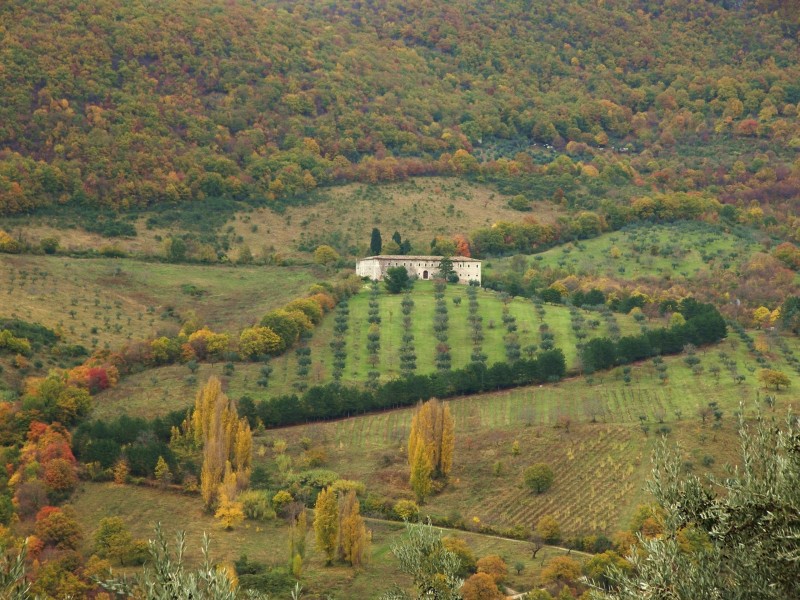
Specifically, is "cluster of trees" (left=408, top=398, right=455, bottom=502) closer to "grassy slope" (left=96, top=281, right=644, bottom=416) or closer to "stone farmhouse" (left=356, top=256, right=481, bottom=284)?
"grassy slope" (left=96, top=281, right=644, bottom=416)

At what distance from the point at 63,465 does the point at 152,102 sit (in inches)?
4149

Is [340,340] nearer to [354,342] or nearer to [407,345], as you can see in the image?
[354,342]

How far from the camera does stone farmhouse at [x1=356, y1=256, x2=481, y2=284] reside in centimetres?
11306

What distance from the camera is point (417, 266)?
114375mm

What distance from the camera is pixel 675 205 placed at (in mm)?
143875

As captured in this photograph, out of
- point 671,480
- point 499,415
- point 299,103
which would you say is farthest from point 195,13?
point 671,480

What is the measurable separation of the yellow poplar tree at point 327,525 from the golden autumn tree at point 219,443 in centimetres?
741

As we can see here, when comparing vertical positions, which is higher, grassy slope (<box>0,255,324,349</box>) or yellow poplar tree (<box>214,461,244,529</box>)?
yellow poplar tree (<box>214,461,244,529</box>)

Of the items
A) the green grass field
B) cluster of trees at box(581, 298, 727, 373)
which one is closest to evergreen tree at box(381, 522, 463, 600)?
cluster of trees at box(581, 298, 727, 373)

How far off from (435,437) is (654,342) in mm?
25624

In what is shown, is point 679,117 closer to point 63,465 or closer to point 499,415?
point 499,415

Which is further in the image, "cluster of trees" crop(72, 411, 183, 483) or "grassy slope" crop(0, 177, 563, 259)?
"grassy slope" crop(0, 177, 563, 259)

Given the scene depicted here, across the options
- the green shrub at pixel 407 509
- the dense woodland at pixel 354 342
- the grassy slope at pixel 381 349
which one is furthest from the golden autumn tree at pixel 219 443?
the green shrub at pixel 407 509

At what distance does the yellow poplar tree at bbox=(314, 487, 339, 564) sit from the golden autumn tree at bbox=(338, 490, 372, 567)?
70cm
